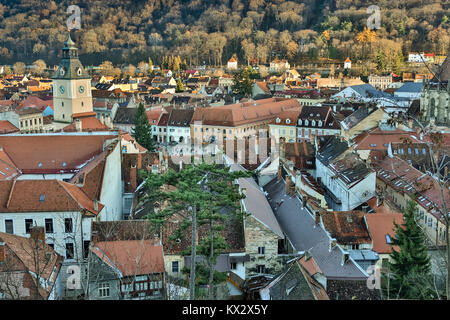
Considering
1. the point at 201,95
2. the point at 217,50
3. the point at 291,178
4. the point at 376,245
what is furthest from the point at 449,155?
the point at 217,50

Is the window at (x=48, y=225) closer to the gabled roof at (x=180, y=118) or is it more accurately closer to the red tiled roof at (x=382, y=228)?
the red tiled roof at (x=382, y=228)

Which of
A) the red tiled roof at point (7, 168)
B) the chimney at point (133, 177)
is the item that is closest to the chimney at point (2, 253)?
the red tiled roof at point (7, 168)

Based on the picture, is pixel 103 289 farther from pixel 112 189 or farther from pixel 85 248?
pixel 112 189

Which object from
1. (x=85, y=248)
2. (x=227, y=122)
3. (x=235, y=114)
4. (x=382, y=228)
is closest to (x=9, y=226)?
(x=85, y=248)

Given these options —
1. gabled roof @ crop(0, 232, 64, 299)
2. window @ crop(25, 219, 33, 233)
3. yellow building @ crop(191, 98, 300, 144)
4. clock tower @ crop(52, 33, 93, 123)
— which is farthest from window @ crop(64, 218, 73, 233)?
yellow building @ crop(191, 98, 300, 144)

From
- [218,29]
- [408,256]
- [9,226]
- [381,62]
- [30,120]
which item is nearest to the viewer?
[408,256]

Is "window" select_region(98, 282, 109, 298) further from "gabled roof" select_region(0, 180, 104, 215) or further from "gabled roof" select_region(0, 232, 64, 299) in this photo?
"gabled roof" select_region(0, 180, 104, 215)
